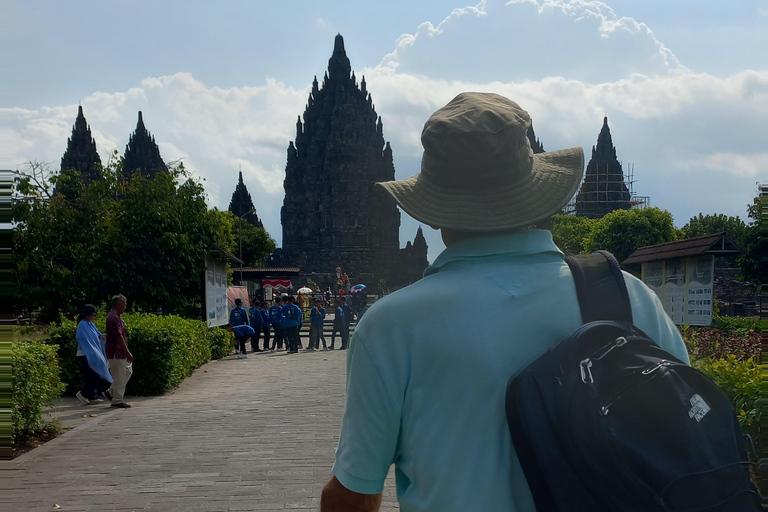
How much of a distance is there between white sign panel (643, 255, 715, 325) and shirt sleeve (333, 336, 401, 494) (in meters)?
8.83

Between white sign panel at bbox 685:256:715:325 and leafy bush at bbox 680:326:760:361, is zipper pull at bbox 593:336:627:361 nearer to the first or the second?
leafy bush at bbox 680:326:760:361

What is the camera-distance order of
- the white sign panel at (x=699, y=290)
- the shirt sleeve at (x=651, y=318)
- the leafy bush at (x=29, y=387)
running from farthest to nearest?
the white sign panel at (x=699, y=290), the leafy bush at (x=29, y=387), the shirt sleeve at (x=651, y=318)

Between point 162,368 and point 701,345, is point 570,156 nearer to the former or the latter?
point 701,345

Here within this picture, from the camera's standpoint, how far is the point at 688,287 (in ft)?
33.1

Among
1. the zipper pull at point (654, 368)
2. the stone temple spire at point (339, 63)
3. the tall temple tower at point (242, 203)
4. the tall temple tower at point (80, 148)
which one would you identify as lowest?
the zipper pull at point (654, 368)

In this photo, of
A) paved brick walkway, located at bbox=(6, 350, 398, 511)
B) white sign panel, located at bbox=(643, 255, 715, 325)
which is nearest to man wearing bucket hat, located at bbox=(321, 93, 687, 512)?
paved brick walkway, located at bbox=(6, 350, 398, 511)

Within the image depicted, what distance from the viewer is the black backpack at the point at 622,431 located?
130cm

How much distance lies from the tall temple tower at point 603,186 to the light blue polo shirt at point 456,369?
81898 mm

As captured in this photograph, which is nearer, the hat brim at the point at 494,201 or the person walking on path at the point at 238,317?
the hat brim at the point at 494,201

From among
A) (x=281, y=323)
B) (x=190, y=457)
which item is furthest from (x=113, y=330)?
(x=281, y=323)

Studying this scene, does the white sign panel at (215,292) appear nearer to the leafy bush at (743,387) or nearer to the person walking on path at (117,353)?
the person walking on path at (117,353)

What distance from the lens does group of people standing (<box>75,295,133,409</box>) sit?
10.1 meters

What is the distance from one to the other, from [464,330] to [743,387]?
13.9 feet

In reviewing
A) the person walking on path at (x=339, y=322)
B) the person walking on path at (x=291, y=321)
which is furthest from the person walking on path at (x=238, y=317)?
the person walking on path at (x=339, y=322)
